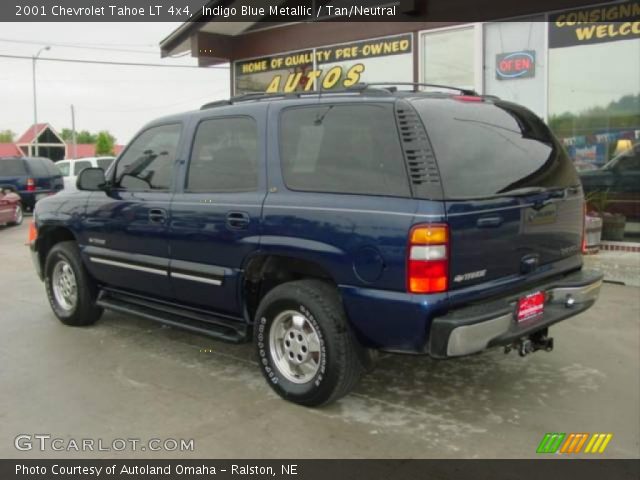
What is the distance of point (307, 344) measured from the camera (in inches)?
164

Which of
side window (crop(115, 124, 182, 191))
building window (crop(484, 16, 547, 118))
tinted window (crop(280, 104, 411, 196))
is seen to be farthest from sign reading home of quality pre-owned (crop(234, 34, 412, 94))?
tinted window (crop(280, 104, 411, 196))

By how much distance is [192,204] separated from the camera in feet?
15.6

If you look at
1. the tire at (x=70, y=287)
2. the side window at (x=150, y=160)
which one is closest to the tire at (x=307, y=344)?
the side window at (x=150, y=160)

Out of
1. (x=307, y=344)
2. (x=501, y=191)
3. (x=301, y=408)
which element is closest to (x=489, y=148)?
(x=501, y=191)

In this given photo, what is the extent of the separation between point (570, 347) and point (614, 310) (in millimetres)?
1419

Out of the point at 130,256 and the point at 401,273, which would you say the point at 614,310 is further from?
the point at 130,256

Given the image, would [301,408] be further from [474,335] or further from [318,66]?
[318,66]

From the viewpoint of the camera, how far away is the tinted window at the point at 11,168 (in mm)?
18125

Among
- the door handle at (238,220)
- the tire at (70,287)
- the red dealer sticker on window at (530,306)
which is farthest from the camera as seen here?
the tire at (70,287)

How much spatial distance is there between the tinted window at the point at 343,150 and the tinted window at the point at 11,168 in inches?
633

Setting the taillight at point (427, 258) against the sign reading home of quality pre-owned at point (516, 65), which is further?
the sign reading home of quality pre-owned at point (516, 65)

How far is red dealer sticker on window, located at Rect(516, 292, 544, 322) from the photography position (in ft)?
12.9

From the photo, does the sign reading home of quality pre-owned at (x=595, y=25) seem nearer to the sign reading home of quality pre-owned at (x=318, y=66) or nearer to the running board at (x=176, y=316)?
the sign reading home of quality pre-owned at (x=318, y=66)

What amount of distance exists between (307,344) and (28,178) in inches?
641
